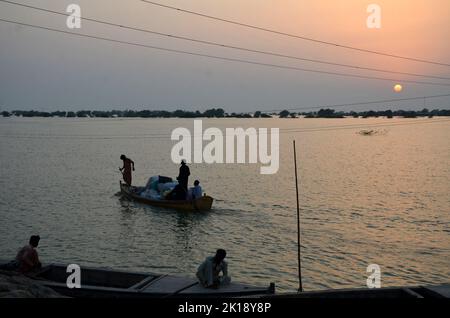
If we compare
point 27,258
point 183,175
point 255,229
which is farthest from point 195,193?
point 27,258

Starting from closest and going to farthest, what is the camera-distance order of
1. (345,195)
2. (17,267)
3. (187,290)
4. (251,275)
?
(187,290) < (17,267) < (251,275) < (345,195)

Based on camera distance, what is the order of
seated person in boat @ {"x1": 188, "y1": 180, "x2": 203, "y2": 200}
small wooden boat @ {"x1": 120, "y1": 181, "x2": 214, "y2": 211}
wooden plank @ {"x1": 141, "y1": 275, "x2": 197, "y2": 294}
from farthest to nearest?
seated person in boat @ {"x1": 188, "y1": 180, "x2": 203, "y2": 200} < small wooden boat @ {"x1": 120, "y1": 181, "x2": 214, "y2": 211} < wooden plank @ {"x1": 141, "y1": 275, "x2": 197, "y2": 294}

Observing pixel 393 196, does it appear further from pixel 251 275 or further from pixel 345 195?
pixel 251 275

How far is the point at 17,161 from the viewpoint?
6519cm

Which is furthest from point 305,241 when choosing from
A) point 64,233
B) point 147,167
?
point 147,167

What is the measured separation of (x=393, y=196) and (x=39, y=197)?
2648cm

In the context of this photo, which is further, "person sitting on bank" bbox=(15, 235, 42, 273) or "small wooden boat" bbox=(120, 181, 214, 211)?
"small wooden boat" bbox=(120, 181, 214, 211)

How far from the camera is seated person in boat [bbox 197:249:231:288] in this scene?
11.0 metres

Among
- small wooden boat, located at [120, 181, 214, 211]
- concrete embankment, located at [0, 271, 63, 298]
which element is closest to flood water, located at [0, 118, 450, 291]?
small wooden boat, located at [120, 181, 214, 211]

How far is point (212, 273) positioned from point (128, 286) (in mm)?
2349

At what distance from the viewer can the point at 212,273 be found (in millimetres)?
11070

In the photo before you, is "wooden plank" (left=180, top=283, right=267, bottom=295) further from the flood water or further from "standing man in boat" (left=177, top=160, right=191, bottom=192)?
"standing man in boat" (left=177, top=160, right=191, bottom=192)

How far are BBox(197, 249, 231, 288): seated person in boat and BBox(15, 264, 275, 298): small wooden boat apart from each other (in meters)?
0.15
